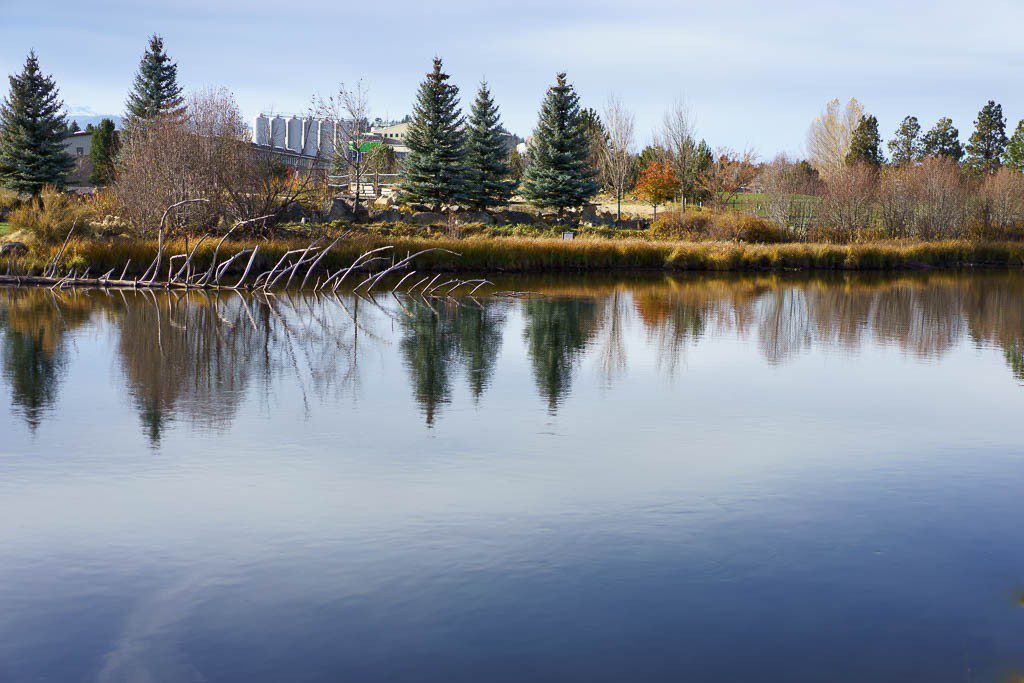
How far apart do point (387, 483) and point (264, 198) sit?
2704 cm

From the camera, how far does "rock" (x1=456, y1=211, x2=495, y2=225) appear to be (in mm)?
41625

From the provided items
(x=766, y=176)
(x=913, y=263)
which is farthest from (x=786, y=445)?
(x=766, y=176)

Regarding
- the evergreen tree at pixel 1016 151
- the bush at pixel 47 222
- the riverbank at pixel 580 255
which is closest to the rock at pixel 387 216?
the riverbank at pixel 580 255

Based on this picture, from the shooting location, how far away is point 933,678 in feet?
15.8

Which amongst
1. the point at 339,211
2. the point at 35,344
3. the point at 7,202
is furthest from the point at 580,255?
the point at 7,202

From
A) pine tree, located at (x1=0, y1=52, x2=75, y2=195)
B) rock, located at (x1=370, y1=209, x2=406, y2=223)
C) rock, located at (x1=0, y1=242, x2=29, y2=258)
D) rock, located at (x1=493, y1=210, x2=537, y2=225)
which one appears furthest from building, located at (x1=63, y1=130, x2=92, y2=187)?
rock, located at (x1=0, y1=242, x2=29, y2=258)

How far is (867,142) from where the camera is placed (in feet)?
225

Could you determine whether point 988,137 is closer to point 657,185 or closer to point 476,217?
point 657,185

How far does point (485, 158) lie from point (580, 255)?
10747 mm

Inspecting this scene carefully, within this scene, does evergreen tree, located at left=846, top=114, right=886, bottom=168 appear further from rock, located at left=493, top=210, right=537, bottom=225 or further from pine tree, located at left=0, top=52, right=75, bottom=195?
pine tree, located at left=0, top=52, right=75, bottom=195

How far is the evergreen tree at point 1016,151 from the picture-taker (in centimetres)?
5859

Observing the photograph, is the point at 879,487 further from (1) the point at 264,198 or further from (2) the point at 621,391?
(1) the point at 264,198

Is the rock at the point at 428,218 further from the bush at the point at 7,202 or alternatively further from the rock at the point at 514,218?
the bush at the point at 7,202

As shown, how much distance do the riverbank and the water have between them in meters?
12.1
